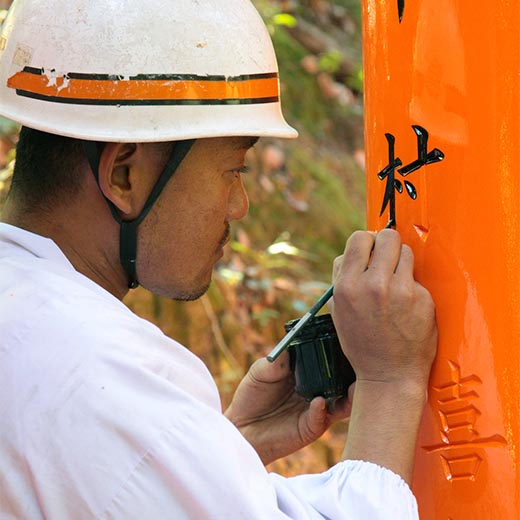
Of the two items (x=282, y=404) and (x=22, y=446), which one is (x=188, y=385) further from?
(x=282, y=404)

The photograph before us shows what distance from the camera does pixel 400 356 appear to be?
6.70 ft

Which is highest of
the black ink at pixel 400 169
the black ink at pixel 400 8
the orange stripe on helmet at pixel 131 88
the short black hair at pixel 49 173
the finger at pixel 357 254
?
the black ink at pixel 400 8

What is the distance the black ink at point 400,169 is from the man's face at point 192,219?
308 millimetres

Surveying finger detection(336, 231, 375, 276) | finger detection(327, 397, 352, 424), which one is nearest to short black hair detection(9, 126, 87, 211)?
finger detection(336, 231, 375, 276)

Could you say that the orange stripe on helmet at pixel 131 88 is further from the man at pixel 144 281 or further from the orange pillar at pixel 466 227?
the orange pillar at pixel 466 227

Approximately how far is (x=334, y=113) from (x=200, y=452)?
5.60m

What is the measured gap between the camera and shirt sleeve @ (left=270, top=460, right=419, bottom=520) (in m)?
1.87

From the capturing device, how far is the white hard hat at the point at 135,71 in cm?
199

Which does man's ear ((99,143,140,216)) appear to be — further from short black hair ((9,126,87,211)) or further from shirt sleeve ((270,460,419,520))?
shirt sleeve ((270,460,419,520))

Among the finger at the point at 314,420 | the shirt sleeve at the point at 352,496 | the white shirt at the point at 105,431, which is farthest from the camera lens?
the finger at the point at 314,420

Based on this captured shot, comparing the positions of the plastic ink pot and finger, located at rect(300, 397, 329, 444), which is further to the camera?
finger, located at rect(300, 397, 329, 444)

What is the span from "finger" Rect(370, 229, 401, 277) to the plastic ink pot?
0.25m

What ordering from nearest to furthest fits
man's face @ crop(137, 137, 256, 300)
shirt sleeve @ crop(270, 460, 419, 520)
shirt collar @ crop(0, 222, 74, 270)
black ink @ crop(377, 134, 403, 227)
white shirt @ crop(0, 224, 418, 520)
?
1. white shirt @ crop(0, 224, 418, 520)
2. shirt sleeve @ crop(270, 460, 419, 520)
3. shirt collar @ crop(0, 222, 74, 270)
4. man's face @ crop(137, 137, 256, 300)
5. black ink @ crop(377, 134, 403, 227)

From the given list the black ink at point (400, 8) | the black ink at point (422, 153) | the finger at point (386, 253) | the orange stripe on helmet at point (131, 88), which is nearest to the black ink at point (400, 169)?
the black ink at point (422, 153)
